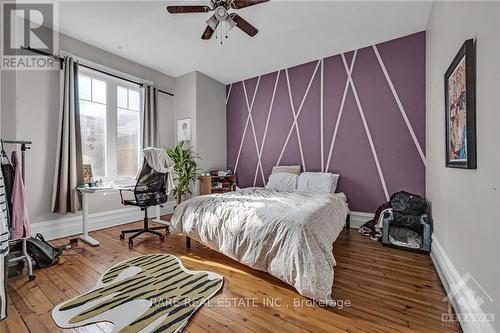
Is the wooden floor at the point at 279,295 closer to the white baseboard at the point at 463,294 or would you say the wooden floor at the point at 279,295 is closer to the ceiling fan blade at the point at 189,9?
the white baseboard at the point at 463,294

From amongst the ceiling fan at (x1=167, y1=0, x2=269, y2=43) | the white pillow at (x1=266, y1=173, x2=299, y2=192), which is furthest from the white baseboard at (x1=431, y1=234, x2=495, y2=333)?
the ceiling fan at (x1=167, y1=0, x2=269, y2=43)

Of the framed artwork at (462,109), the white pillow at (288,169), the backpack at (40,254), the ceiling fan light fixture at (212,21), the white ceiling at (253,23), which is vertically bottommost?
the backpack at (40,254)

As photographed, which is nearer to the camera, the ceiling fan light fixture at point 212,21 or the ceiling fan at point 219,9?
the ceiling fan at point 219,9

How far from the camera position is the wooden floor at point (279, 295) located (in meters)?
1.43

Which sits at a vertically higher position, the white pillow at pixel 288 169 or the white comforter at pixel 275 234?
the white pillow at pixel 288 169

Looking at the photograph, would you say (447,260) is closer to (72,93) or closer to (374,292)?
(374,292)

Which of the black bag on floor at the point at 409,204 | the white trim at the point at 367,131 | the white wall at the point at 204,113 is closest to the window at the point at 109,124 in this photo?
the white wall at the point at 204,113

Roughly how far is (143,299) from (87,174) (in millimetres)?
2460

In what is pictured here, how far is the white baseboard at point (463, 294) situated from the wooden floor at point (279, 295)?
0.08 m

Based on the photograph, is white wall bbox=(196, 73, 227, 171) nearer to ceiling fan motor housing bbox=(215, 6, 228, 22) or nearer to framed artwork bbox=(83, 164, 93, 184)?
framed artwork bbox=(83, 164, 93, 184)

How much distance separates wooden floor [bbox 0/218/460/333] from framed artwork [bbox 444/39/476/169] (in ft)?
3.38

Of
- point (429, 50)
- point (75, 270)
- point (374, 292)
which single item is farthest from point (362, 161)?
point (75, 270)

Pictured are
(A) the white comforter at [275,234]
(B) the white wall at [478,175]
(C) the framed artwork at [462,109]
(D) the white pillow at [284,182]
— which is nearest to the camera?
(B) the white wall at [478,175]

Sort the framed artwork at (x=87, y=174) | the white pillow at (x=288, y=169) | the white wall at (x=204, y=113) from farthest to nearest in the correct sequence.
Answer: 1. the white wall at (x=204, y=113)
2. the white pillow at (x=288, y=169)
3. the framed artwork at (x=87, y=174)
